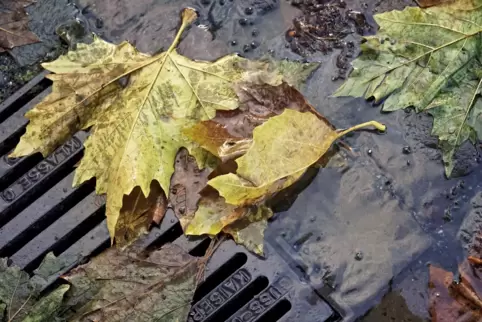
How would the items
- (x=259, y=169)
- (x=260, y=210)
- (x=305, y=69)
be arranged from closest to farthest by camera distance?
(x=259, y=169) → (x=260, y=210) → (x=305, y=69)

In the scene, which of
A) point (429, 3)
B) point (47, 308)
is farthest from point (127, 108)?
point (429, 3)

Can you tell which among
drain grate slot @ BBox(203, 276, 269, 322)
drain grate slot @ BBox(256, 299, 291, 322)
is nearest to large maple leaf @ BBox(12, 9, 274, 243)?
drain grate slot @ BBox(203, 276, 269, 322)

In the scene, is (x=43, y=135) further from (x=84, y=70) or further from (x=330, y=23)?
(x=330, y=23)

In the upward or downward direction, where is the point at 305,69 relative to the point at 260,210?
upward

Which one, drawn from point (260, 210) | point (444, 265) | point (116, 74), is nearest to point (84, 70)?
point (116, 74)

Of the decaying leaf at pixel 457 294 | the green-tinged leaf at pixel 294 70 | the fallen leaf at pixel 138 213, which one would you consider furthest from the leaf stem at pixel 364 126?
the fallen leaf at pixel 138 213

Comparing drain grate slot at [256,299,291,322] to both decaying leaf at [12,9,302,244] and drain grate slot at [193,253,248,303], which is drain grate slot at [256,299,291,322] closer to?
drain grate slot at [193,253,248,303]
